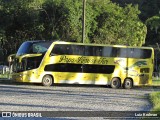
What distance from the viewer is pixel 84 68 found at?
32.0 meters

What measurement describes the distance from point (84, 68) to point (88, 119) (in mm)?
18396

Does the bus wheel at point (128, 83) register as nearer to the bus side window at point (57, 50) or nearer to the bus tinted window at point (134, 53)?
the bus tinted window at point (134, 53)

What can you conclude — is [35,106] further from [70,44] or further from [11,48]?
[11,48]

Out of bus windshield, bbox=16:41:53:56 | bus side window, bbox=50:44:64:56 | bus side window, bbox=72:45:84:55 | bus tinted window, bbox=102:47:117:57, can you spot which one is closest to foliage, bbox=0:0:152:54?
bus tinted window, bbox=102:47:117:57

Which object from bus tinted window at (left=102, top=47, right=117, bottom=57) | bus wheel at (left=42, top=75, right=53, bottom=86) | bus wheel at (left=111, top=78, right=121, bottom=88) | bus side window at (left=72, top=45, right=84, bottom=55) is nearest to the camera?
bus wheel at (left=42, top=75, right=53, bottom=86)

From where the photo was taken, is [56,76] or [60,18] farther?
[60,18]

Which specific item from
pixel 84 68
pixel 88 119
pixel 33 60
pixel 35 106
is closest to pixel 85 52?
pixel 84 68

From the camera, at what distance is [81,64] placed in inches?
1251

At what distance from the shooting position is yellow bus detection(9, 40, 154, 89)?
30922 mm

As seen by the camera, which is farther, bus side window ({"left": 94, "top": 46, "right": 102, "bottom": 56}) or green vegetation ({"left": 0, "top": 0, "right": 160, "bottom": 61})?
green vegetation ({"left": 0, "top": 0, "right": 160, "bottom": 61})

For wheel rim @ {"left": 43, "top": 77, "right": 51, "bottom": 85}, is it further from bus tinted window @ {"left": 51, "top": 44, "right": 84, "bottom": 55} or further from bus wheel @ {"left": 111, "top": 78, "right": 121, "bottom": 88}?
bus wheel @ {"left": 111, "top": 78, "right": 121, "bottom": 88}

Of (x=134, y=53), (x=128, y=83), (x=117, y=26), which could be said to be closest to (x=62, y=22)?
(x=117, y=26)

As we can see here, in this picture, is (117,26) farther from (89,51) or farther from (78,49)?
(78,49)

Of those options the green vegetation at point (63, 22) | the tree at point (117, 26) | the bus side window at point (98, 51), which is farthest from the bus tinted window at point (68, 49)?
the tree at point (117, 26)
